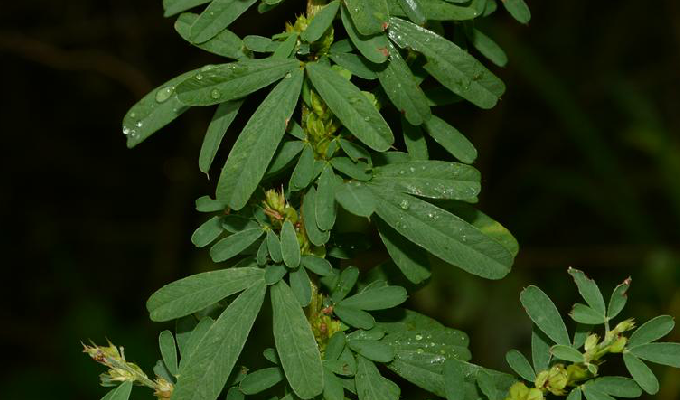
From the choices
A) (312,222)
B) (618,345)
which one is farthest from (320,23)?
(618,345)

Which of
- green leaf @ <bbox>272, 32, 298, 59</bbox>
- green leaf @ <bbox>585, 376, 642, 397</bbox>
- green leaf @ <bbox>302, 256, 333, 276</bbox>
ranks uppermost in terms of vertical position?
green leaf @ <bbox>272, 32, 298, 59</bbox>

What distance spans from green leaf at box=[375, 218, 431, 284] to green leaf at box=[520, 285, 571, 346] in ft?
0.49

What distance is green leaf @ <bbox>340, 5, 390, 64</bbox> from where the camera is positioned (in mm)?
1069

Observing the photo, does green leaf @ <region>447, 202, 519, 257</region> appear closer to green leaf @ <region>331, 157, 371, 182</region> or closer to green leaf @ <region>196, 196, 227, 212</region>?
green leaf @ <region>331, 157, 371, 182</region>

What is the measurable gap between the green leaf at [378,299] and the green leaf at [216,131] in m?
0.29

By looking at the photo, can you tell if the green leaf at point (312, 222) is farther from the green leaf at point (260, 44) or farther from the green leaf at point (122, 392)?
the green leaf at point (122, 392)

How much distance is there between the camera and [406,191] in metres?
1.12

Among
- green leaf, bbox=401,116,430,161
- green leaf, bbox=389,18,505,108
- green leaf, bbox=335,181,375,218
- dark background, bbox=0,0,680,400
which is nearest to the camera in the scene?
green leaf, bbox=335,181,375,218

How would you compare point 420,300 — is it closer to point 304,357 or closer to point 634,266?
point 634,266

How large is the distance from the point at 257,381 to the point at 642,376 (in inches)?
21.0

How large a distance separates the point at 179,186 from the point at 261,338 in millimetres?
1432

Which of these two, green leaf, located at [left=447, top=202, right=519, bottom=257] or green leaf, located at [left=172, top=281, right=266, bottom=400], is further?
green leaf, located at [left=447, top=202, right=519, bottom=257]

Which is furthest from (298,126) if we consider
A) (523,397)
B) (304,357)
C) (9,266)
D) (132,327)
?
(9,266)

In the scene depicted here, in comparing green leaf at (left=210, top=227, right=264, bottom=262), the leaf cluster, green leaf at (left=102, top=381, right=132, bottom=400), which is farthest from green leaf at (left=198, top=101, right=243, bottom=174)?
green leaf at (left=102, top=381, right=132, bottom=400)
